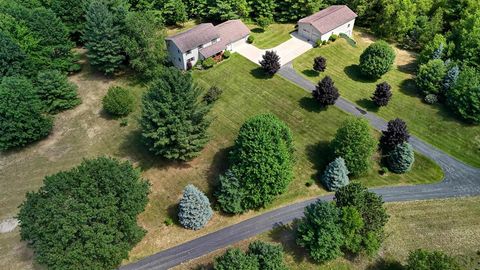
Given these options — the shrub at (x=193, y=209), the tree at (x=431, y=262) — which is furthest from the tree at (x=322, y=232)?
the shrub at (x=193, y=209)

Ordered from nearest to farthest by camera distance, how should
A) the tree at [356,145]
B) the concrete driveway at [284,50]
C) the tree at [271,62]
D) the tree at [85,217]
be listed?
the tree at [85,217]
the tree at [356,145]
the tree at [271,62]
the concrete driveway at [284,50]

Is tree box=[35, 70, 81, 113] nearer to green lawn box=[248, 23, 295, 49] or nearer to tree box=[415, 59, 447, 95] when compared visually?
green lawn box=[248, 23, 295, 49]

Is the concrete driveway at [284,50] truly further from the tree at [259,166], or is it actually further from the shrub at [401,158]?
the shrub at [401,158]

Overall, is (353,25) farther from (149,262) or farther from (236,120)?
(149,262)

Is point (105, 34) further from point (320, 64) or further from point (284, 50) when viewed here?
point (320, 64)

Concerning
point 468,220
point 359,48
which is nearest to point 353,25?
point 359,48
